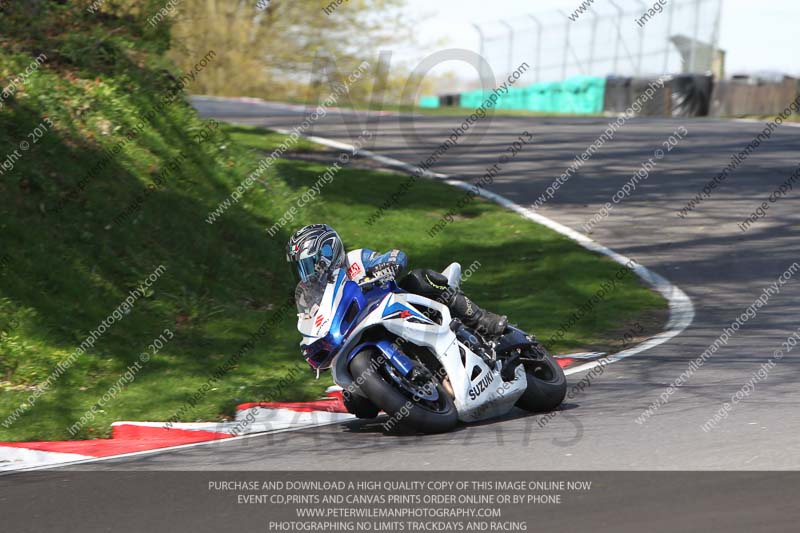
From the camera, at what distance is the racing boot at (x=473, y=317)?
8312 millimetres

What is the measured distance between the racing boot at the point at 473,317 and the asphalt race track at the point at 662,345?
2.26 ft

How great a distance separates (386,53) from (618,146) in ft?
105

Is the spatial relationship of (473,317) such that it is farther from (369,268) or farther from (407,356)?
(369,268)

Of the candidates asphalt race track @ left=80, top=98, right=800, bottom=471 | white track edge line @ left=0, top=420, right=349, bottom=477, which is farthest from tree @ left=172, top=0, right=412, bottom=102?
white track edge line @ left=0, top=420, right=349, bottom=477

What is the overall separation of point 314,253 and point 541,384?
1.99 metres

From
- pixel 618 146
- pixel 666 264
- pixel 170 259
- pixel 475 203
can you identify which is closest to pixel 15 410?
pixel 170 259

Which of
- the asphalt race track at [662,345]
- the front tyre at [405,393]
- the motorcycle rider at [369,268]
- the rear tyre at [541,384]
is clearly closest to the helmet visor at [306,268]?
the motorcycle rider at [369,268]

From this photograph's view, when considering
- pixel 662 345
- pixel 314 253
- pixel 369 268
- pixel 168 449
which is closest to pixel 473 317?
pixel 369 268

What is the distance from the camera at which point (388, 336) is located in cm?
802

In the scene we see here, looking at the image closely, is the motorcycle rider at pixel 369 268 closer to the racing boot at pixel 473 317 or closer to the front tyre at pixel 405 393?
the racing boot at pixel 473 317

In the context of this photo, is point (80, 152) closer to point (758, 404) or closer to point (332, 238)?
point (332, 238)

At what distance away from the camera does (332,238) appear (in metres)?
8.10

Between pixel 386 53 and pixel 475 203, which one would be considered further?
pixel 386 53

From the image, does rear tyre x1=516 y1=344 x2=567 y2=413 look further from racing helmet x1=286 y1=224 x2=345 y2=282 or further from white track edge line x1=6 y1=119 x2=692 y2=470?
racing helmet x1=286 y1=224 x2=345 y2=282
